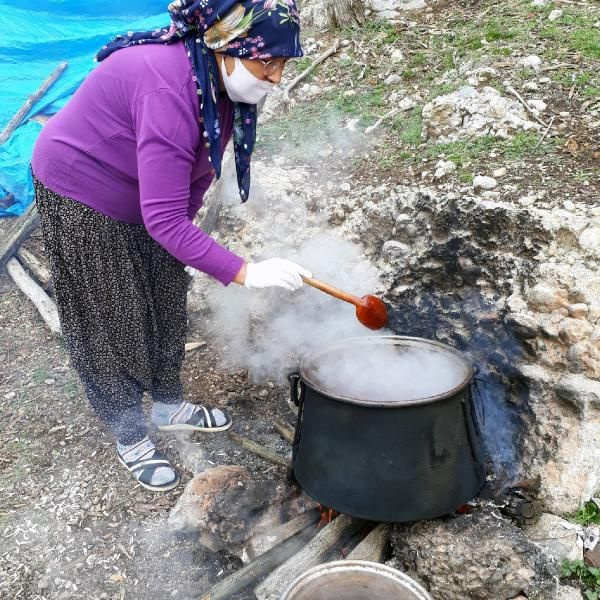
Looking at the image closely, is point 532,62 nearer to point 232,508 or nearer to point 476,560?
point 476,560

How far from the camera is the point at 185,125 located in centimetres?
216

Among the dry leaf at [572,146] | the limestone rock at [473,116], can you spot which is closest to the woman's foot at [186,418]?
the limestone rock at [473,116]

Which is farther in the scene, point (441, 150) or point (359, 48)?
point (359, 48)

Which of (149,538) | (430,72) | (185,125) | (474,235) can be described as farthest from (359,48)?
(149,538)

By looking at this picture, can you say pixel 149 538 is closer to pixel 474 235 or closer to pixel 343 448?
pixel 343 448

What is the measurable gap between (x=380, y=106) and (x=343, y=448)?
2.97m

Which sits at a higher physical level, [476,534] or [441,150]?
[441,150]

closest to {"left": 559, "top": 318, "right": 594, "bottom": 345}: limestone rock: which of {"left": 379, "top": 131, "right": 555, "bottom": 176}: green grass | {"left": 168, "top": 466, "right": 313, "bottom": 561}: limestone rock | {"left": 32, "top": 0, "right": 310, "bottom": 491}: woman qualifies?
{"left": 379, "top": 131, "right": 555, "bottom": 176}: green grass

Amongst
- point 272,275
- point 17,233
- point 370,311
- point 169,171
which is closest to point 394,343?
point 370,311

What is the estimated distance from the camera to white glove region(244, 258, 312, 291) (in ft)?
7.84

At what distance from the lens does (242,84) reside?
88.3 inches

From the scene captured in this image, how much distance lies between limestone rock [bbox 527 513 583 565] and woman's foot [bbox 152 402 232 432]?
1.71 m

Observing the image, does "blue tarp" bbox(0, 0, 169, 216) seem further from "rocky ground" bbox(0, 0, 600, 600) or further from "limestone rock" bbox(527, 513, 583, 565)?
"limestone rock" bbox(527, 513, 583, 565)

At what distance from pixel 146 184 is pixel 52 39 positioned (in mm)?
4730
